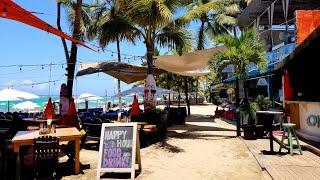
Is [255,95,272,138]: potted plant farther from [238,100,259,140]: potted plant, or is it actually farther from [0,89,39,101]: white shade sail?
[0,89,39,101]: white shade sail

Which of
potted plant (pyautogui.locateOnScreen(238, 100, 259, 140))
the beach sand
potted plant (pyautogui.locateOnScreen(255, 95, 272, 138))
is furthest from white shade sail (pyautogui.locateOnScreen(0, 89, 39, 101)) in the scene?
potted plant (pyautogui.locateOnScreen(255, 95, 272, 138))

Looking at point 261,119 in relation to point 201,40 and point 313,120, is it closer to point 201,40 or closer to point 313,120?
point 313,120

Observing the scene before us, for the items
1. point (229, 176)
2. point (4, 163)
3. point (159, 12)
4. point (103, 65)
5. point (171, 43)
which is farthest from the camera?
point (103, 65)

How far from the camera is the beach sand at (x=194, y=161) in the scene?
6209 millimetres

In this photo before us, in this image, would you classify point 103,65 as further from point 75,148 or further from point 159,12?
point 75,148

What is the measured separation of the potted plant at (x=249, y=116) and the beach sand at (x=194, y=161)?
41 centimetres

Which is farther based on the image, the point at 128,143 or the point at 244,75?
the point at 244,75

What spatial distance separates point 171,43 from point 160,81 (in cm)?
3454

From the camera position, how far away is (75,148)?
20.8ft

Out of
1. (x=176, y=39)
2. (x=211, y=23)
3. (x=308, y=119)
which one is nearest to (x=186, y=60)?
(x=176, y=39)

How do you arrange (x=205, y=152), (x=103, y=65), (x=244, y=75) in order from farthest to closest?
(x=103, y=65)
(x=244, y=75)
(x=205, y=152)

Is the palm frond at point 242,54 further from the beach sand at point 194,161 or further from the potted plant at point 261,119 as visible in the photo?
the beach sand at point 194,161

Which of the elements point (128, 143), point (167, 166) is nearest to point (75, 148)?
point (128, 143)

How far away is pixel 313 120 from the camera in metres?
9.06
